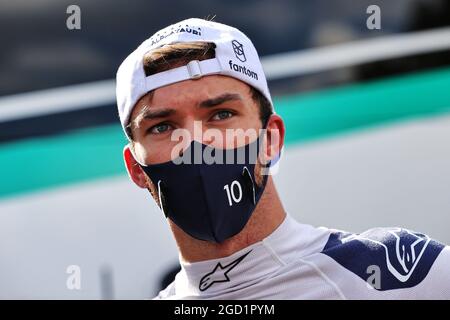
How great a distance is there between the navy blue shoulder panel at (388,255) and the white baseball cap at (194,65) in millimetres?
507

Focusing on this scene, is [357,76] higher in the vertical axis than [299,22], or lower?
lower

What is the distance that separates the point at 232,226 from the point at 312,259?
243mm

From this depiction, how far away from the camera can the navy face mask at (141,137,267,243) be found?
7.48ft

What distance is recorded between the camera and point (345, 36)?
13.6 feet

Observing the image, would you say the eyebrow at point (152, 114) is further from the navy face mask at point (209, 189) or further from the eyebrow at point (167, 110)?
the navy face mask at point (209, 189)

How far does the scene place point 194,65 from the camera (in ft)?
7.46

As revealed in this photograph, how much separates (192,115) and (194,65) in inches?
5.7

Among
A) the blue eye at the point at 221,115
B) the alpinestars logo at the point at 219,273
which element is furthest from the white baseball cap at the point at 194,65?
the alpinestars logo at the point at 219,273

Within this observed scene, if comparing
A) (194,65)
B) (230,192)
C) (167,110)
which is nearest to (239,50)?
(194,65)

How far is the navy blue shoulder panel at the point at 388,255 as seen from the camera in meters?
2.21
